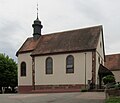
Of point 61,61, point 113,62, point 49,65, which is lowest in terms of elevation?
point 49,65

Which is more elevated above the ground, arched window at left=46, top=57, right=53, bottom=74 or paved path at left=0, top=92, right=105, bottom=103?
arched window at left=46, top=57, right=53, bottom=74

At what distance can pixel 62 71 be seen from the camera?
1625 inches

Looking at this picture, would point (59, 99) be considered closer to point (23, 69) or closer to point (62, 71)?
point (62, 71)

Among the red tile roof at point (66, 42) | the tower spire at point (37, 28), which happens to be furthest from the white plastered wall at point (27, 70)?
the tower spire at point (37, 28)

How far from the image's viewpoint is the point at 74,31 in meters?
45.2

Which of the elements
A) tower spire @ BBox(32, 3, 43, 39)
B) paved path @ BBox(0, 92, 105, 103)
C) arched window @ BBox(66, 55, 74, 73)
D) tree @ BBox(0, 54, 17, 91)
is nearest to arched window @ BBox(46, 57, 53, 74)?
arched window @ BBox(66, 55, 74, 73)

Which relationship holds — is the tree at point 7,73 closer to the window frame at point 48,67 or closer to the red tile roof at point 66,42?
the red tile roof at point 66,42

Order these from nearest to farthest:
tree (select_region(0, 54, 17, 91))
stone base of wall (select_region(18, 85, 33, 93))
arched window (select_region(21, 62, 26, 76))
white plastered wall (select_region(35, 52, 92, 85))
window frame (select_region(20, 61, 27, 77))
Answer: white plastered wall (select_region(35, 52, 92, 85))
stone base of wall (select_region(18, 85, 33, 93))
window frame (select_region(20, 61, 27, 77))
arched window (select_region(21, 62, 26, 76))
tree (select_region(0, 54, 17, 91))

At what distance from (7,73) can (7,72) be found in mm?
242

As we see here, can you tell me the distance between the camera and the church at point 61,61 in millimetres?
39219

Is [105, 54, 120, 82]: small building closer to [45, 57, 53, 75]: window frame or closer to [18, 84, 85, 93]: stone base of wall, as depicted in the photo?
[45, 57, 53, 75]: window frame

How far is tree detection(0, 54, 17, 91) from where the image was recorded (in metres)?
61.8

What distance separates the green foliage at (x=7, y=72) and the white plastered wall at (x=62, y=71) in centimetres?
1985

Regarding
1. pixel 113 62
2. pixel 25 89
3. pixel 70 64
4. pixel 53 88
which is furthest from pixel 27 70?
pixel 113 62
